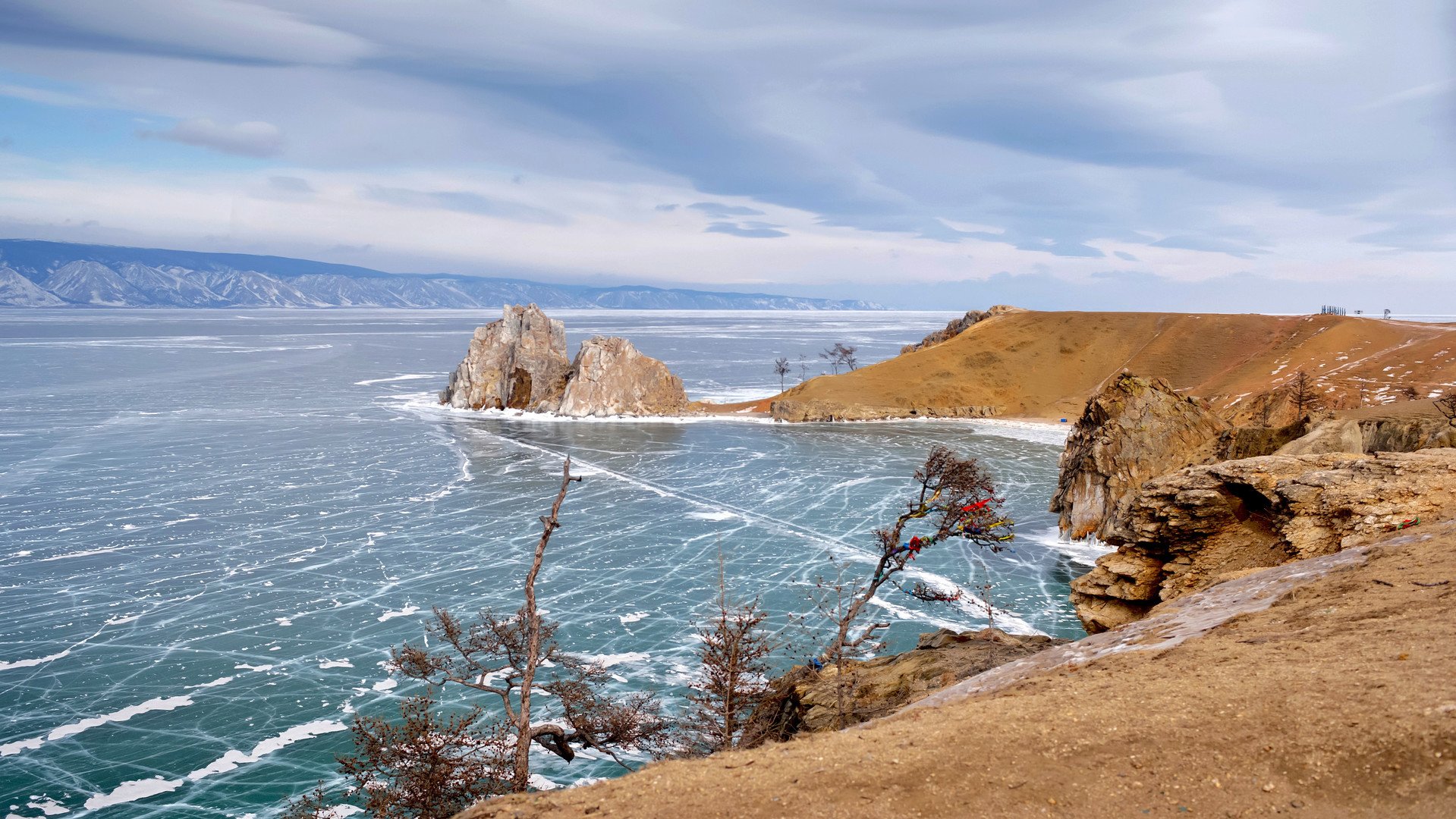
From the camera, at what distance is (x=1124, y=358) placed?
99.9 metres

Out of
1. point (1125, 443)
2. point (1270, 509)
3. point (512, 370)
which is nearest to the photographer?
point (1270, 509)

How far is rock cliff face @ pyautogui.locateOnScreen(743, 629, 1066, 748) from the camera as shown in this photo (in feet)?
52.6

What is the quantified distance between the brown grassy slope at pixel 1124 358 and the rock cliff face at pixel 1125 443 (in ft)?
128

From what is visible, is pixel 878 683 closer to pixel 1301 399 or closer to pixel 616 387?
pixel 1301 399

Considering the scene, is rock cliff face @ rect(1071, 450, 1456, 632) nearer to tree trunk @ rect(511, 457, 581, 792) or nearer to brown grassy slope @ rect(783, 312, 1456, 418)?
tree trunk @ rect(511, 457, 581, 792)

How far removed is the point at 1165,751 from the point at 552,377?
83.6 meters

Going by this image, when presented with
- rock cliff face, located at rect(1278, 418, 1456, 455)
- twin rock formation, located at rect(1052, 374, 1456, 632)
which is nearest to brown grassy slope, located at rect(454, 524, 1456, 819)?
twin rock formation, located at rect(1052, 374, 1456, 632)

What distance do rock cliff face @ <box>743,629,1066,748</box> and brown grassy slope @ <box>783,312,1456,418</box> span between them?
63.0 m

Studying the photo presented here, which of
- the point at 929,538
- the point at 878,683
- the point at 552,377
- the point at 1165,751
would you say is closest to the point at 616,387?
the point at 552,377

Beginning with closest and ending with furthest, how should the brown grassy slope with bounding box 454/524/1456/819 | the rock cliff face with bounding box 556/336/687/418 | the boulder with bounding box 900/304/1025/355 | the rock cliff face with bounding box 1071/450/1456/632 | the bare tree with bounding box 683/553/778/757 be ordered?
the brown grassy slope with bounding box 454/524/1456/819
the rock cliff face with bounding box 1071/450/1456/632
the bare tree with bounding box 683/553/778/757
the rock cliff face with bounding box 556/336/687/418
the boulder with bounding box 900/304/1025/355

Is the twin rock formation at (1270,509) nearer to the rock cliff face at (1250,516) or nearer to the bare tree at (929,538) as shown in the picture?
the rock cliff face at (1250,516)

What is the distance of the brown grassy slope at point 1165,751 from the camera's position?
7.02 metres

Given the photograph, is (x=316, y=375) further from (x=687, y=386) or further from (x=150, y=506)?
(x=150, y=506)

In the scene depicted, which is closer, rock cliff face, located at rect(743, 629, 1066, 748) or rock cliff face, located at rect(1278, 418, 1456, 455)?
rock cliff face, located at rect(743, 629, 1066, 748)
